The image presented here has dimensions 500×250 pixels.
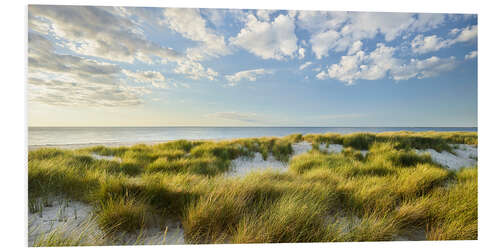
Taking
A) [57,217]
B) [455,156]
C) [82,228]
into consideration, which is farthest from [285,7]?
[455,156]

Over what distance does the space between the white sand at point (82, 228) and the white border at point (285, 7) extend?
0.39 feet

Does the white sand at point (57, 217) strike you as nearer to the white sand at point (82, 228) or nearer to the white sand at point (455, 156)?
the white sand at point (82, 228)

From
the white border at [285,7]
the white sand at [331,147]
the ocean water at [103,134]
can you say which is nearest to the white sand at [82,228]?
the white border at [285,7]

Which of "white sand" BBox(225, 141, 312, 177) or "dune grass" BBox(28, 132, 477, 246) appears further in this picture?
"white sand" BBox(225, 141, 312, 177)

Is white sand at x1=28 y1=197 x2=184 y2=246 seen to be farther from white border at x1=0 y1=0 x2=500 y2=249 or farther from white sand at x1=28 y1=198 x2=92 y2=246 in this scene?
white border at x1=0 y1=0 x2=500 y2=249

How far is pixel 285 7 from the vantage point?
210 cm

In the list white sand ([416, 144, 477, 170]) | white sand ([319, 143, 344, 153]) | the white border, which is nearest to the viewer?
the white border

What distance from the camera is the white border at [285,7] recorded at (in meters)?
1.56

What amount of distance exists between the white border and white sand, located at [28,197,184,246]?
119 millimetres

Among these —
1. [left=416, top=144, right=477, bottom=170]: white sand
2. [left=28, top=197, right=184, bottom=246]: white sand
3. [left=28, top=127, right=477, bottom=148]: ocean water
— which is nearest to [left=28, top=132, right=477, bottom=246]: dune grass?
[left=28, top=197, right=184, bottom=246]: white sand

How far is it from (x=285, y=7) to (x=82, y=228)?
271 centimetres

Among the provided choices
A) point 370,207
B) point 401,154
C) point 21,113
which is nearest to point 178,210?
point 370,207

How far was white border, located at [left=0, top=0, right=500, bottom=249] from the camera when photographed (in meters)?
1.56

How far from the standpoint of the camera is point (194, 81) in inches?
100
